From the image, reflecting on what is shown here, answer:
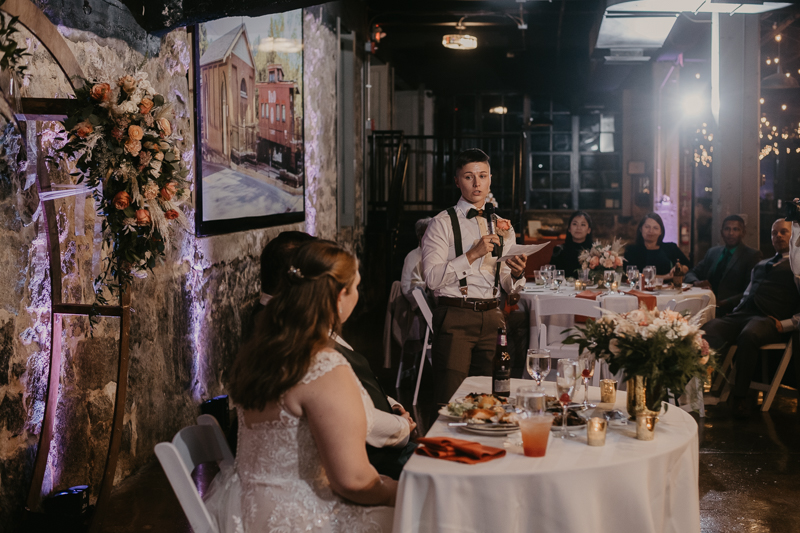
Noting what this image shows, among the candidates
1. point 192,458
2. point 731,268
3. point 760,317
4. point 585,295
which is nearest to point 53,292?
point 192,458

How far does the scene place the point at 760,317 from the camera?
5047 mm

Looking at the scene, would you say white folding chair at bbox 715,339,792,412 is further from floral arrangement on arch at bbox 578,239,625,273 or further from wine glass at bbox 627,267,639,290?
floral arrangement on arch at bbox 578,239,625,273

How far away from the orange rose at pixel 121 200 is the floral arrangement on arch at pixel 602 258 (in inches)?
155

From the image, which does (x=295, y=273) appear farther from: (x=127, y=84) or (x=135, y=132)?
(x=127, y=84)

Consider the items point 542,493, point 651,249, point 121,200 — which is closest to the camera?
point 542,493

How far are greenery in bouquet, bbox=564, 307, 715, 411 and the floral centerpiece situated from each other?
3459mm

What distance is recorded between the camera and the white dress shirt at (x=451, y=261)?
3354mm

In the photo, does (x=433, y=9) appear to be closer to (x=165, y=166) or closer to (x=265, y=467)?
(x=165, y=166)

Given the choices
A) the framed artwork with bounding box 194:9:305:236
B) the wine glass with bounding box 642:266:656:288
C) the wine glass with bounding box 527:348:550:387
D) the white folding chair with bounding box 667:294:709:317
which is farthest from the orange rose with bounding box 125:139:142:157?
the wine glass with bounding box 642:266:656:288

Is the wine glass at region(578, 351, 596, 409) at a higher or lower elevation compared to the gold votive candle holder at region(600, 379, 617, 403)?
higher

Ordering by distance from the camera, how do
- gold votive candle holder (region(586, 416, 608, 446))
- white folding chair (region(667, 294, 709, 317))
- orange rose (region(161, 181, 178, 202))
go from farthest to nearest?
1. white folding chair (region(667, 294, 709, 317))
2. orange rose (region(161, 181, 178, 202))
3. gold votive candle holder (region(586, 416, 608, 446))

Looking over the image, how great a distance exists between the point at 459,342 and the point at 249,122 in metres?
2.77

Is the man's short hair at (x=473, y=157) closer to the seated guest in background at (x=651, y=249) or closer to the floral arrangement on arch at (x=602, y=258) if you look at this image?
the floral arrangement on arch at (x=602, y=258)

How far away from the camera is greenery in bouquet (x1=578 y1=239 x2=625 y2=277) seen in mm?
5488
